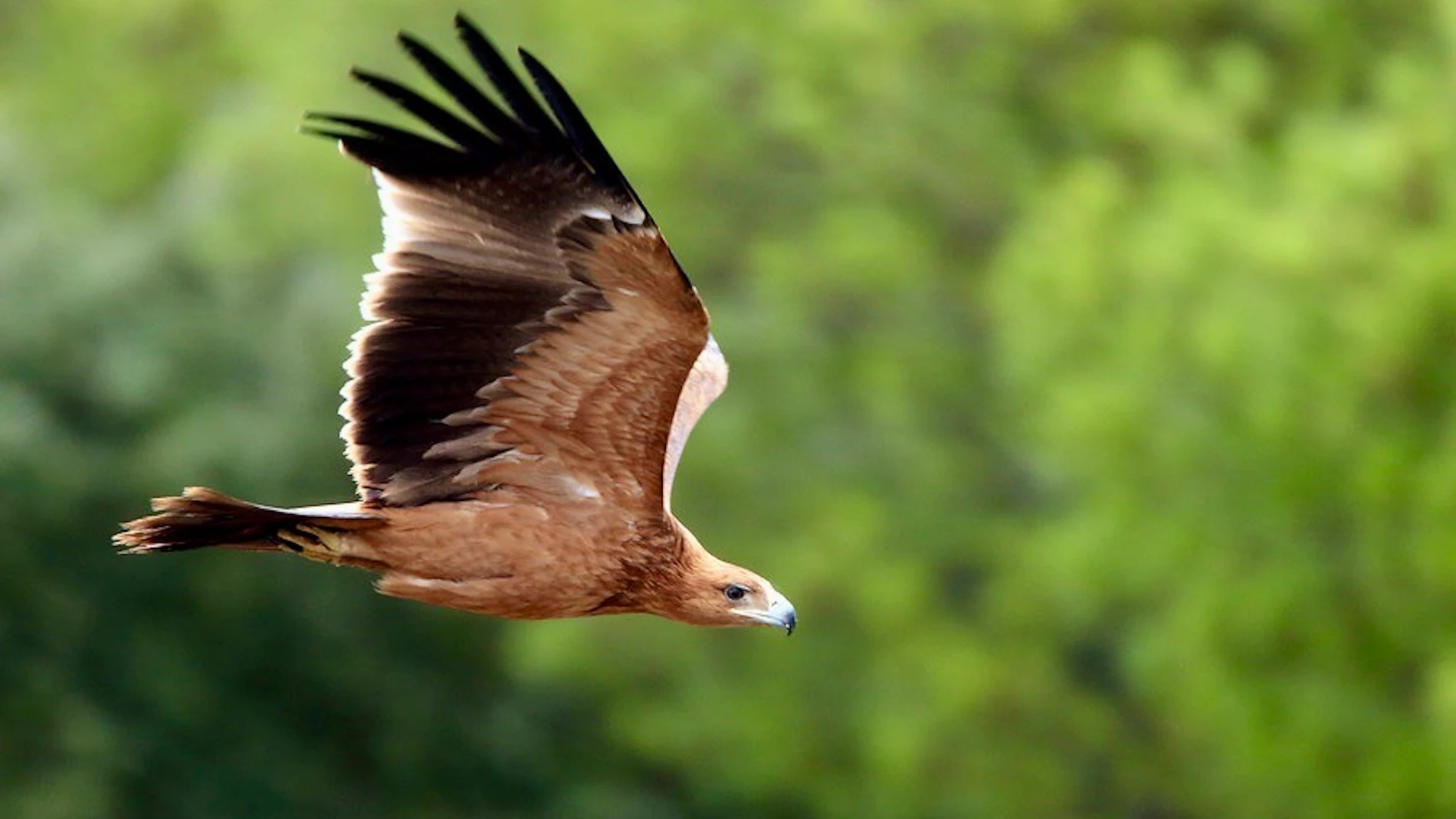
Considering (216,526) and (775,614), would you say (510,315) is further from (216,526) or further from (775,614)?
(775,614)

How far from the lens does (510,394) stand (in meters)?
7.21

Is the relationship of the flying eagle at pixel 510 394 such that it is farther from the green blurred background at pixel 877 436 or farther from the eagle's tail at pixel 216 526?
the green blurred background at pixel 877 436

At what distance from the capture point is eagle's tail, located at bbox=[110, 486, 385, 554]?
694cm

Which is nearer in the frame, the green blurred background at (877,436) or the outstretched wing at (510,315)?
the outstretched wing at (510,315)

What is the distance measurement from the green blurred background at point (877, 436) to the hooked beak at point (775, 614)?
271 inches

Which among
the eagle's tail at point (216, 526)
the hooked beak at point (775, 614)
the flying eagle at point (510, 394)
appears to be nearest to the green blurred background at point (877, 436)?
the hooked beak at point (775, 614)

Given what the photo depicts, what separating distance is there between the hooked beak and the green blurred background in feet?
22.6

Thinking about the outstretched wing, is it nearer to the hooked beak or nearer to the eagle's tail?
the eagle's tail

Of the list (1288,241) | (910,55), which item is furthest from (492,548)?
(910,55)

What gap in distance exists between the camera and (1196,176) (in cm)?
1591

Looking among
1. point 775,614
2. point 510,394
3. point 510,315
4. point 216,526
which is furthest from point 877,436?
point 216,526

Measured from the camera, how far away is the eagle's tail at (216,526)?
22.8ft

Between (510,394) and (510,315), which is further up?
(510,315)

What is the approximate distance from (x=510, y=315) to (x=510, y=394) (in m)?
0.24
